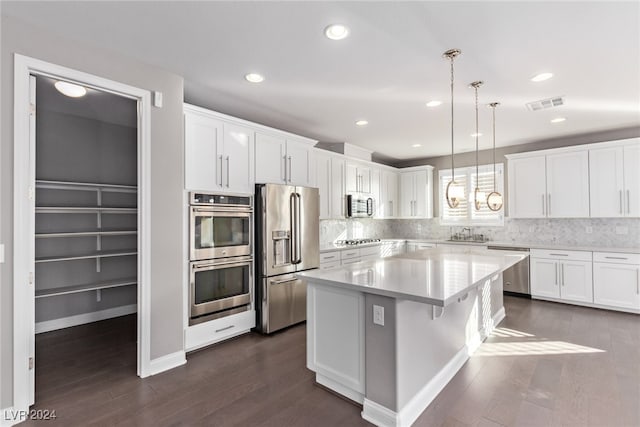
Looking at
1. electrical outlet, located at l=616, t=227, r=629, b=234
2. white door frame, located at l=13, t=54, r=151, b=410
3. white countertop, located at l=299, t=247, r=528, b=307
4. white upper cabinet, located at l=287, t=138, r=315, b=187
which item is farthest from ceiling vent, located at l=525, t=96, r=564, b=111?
white door frame, located at l=13, t=54, r=151, b=410

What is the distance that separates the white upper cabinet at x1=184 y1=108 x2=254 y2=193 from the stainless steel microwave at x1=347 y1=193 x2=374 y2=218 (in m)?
2.21

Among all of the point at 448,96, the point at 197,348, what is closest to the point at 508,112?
the point at 448,96

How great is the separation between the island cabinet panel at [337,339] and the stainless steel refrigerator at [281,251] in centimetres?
117

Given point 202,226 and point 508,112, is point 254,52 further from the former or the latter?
point 508,112

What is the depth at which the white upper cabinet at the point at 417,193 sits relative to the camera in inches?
261

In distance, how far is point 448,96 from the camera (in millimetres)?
3416

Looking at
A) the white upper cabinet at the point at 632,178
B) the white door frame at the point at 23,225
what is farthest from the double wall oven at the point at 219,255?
the white upper cabinet at the point at 632,178

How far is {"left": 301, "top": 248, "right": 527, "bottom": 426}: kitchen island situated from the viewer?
6.48 ft

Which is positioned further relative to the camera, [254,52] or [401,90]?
[401,90]

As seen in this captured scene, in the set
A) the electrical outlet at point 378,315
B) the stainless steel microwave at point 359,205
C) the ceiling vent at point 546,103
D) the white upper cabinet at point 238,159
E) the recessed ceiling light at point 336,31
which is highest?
the recessed ceiling light at point 336,31

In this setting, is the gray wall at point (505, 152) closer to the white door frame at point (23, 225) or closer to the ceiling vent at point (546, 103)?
the ceiling vent at point (546, 103)

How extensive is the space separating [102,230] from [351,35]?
13.3 ft

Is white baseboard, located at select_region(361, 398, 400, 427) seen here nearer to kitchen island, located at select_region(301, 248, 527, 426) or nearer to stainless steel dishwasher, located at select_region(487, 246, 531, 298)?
kitchen island, located at select_region(301, 248, 527, 426)

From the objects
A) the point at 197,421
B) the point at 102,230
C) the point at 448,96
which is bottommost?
the point at 197,421
